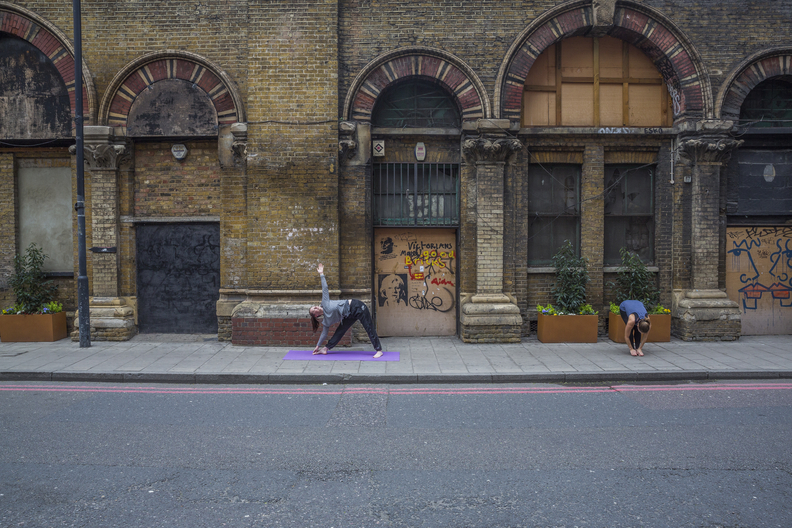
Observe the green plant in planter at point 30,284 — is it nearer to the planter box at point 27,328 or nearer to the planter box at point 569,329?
the planter box at point 27,328

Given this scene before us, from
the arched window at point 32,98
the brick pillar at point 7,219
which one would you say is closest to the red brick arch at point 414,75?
the arched window at point 32,98

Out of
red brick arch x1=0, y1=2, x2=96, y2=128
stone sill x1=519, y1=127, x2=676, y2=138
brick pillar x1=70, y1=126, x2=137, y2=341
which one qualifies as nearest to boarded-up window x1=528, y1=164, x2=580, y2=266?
stone sill x1=519, y1=127, x2=676, y2=138

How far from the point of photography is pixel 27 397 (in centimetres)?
675

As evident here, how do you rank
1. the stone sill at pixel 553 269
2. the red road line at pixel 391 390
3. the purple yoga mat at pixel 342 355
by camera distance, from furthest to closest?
the stone sill at pixel 553 269 → the purple yoga mat at pixel 342 355 → the red road line at pixel 391 390

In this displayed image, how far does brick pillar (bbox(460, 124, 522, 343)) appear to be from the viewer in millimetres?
10016

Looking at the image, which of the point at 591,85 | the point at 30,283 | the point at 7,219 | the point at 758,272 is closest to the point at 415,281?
the point at 591,85

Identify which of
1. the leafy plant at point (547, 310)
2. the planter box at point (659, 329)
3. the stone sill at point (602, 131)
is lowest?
the planter box at point (659, 329)

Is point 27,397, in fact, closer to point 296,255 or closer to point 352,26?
point 296,255

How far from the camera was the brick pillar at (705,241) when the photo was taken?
1018cm

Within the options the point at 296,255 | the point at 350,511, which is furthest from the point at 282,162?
the point at 350,511

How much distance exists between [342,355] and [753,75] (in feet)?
33.1

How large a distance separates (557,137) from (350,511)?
9.01 metres

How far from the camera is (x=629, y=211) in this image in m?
10.9

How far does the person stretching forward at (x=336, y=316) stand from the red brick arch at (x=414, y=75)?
Answer: 139 inches
